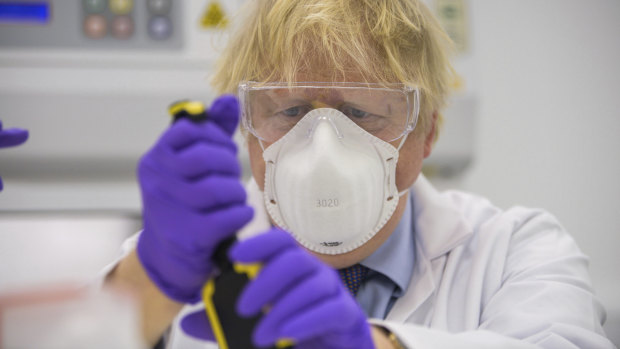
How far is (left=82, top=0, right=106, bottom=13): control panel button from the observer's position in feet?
5.12

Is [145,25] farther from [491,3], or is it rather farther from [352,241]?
[491,3]

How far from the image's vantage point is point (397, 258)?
3.92 ft

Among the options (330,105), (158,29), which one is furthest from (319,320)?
(158,29)

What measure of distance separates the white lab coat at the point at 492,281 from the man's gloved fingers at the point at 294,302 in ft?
0.90

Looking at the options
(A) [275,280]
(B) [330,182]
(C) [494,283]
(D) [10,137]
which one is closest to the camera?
(A) [275,280]

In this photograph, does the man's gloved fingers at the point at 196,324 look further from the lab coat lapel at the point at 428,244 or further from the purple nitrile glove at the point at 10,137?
the lab coat lapel at the point at 428,244

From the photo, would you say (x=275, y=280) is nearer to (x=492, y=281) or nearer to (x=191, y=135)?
(x=191, y=135)

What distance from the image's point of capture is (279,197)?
40.4 inches

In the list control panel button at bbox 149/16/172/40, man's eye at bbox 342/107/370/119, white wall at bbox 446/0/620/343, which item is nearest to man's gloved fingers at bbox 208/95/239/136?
man's eye at bbox 342/107/370/119

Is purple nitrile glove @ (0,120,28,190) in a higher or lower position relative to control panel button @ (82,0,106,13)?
lower

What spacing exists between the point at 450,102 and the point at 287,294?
104 centimetres

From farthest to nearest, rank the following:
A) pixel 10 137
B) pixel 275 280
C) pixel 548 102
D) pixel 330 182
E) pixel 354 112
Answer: pixel 548 102 < pixel 354 112 < pixel 330 182 < pixel 10 137 < pixel 275 280

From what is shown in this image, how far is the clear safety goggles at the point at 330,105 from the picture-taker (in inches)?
41.4

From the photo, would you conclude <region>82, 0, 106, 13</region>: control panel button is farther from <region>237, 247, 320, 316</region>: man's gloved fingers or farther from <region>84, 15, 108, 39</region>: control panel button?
<region>237, 247, 320, 316</region>: man's gloved fingers
